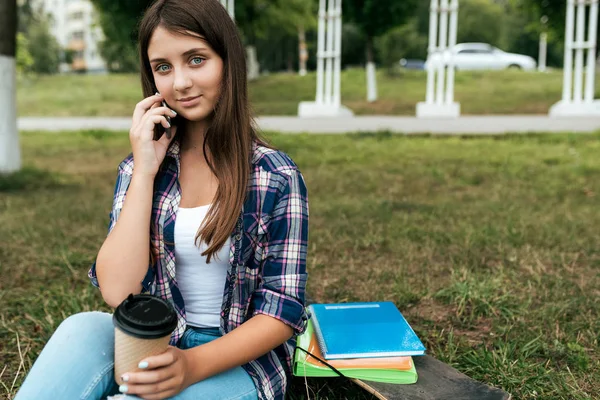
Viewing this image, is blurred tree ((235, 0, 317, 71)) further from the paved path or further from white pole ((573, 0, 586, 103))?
white pole ((573, 0, 586, 103))

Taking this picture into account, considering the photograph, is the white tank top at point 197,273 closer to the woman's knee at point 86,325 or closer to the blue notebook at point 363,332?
the woman's knee at point 86,325

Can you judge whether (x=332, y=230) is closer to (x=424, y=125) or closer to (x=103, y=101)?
(x=424, y=125)

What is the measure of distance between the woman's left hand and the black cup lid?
0.07 meters

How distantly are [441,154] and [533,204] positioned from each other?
282 cm

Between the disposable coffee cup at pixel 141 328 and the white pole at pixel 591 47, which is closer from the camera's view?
the disposable coffee cup at pixel 141 328

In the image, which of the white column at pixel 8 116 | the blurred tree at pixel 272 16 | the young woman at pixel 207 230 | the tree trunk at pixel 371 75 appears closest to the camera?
the young woman at pixel 207 230

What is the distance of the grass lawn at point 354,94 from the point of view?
49.0ft

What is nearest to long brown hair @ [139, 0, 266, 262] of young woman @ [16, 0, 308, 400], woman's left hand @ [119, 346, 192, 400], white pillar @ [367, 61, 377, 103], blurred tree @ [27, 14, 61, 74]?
young woman @ [16, 0, 308, 400]

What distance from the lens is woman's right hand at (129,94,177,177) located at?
5.35 feet

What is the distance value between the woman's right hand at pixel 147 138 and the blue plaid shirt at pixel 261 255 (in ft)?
0.30

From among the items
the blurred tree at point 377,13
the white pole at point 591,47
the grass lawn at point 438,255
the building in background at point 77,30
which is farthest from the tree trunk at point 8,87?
the building in background at point 77,30

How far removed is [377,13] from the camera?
14.6m

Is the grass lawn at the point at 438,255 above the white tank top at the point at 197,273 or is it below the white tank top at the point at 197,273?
below

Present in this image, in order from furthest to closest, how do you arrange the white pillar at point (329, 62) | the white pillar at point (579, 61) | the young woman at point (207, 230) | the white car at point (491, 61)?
1. the white car at point (491, 61)
2. the white pillar at point (329, 62)
3. the white pillar at point (579, 61)
4. the young woman at point (207, 230)
